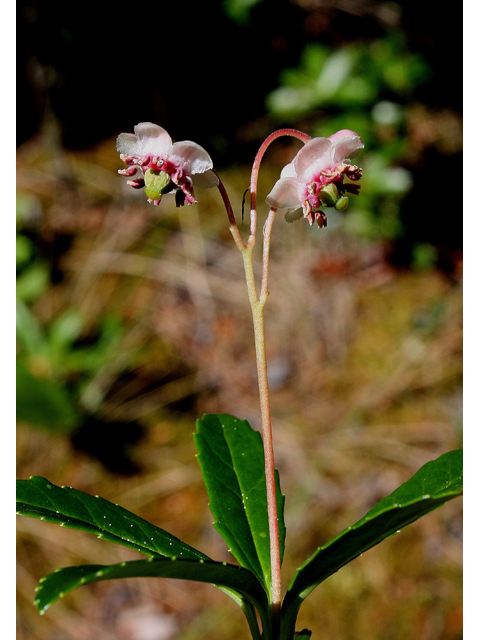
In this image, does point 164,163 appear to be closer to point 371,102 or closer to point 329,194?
point 329,194

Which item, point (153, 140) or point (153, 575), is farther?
point (153, 140)

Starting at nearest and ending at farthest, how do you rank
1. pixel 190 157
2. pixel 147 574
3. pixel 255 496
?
pixel 147 574
pixel 190 157
pixel 255 496

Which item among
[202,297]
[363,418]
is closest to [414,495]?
[363,418]

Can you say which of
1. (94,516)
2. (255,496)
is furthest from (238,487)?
(94,516)

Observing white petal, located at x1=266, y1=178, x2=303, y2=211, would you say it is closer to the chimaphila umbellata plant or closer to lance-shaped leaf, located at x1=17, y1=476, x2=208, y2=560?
the chimaphila umbellata plant

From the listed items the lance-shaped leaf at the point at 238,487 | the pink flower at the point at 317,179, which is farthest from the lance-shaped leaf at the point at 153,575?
the pink flower at the point at 317,179

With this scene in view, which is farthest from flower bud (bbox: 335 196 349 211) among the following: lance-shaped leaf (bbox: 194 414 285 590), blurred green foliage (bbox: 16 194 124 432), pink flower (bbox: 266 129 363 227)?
blurred green foliage (bbox: 16 194 124 432)

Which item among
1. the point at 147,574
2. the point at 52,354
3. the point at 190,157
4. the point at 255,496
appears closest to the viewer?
the point at 147,574
